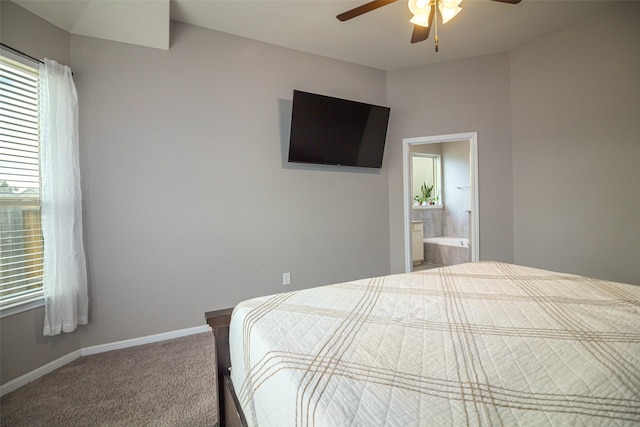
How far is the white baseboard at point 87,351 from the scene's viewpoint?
72.3 inches

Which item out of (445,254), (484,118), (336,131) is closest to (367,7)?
(336,131)

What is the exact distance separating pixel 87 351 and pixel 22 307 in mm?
586

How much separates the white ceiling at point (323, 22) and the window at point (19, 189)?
1.80 feet

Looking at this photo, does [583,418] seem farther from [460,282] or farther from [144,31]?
[144,31]

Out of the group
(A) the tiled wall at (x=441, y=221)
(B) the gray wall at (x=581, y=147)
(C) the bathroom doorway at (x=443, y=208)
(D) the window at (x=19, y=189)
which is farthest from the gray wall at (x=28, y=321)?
(A) the tiled wall at (x=441, y=221)

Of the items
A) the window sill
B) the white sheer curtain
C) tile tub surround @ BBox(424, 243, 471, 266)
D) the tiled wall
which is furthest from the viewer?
the tiled wall

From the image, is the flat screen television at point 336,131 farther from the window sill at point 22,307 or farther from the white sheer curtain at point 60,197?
the window sill at point 22,307

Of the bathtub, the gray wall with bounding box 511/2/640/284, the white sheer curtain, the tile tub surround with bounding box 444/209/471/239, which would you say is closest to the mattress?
the gray wall with bounding box 511/2/640/284

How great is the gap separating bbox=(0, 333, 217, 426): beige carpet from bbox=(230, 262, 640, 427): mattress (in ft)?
2.73

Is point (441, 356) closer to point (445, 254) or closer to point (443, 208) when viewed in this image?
point (445, 254)

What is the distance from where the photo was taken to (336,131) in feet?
10.0

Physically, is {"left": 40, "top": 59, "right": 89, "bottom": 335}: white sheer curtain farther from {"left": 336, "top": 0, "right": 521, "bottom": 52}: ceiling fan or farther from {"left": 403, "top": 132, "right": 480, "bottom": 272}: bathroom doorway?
{"left": 403, "top": 132, "right": 480, "bottom": 272}: bathroom doorway

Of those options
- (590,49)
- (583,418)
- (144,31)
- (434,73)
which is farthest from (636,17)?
(144,31)

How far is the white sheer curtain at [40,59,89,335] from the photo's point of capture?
1.99 meters
